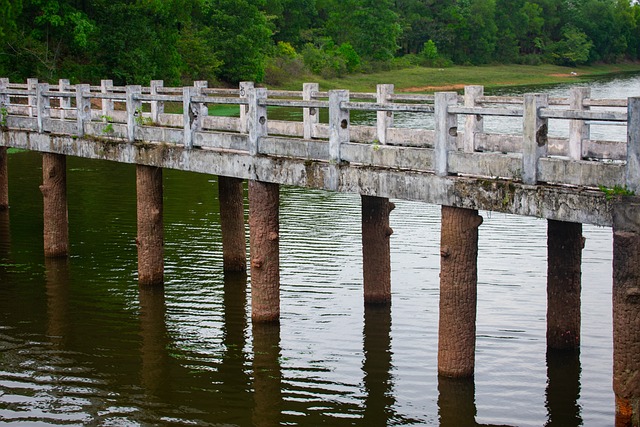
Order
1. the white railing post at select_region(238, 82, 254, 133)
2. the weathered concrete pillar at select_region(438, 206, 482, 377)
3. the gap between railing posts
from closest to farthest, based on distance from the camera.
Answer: the weathered concrete pillar at select_region(438, 206, 482, 377), the gap between railing posts, the white railing post at select_region(238, 82, 254, 133)

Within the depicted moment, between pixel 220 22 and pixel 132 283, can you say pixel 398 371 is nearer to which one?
pixel 132 283

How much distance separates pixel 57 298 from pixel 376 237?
6.45 m

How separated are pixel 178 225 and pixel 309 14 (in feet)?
288

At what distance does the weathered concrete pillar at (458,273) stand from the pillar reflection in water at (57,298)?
6.93 metres

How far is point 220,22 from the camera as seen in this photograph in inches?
3100

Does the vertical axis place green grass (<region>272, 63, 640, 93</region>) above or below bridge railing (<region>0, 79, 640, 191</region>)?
above

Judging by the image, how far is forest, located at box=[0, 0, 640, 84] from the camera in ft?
190

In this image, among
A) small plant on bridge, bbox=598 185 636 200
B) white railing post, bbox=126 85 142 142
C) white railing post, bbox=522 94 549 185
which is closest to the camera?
small plant on bridge, bbox=598 185 636 200

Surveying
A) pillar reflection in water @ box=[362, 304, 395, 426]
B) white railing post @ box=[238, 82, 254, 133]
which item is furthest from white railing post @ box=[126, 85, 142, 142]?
pillar reflection in water @ box=[362, 304, 395, 426]

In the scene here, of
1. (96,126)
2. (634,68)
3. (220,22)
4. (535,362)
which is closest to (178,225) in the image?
(96,126)

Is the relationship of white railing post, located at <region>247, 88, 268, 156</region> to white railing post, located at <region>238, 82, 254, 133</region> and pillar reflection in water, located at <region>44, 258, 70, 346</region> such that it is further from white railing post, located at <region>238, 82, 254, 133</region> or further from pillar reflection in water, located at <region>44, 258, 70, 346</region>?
pillar reflection in water, located at <region>44, 258, 70, 346</region>

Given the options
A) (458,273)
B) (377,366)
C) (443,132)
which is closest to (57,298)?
(377,366)

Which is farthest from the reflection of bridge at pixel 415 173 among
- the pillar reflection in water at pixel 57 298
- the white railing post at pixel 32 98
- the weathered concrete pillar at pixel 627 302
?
the pillar reflection in water at pixel 57 298

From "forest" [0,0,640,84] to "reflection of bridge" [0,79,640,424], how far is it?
31326 mm
